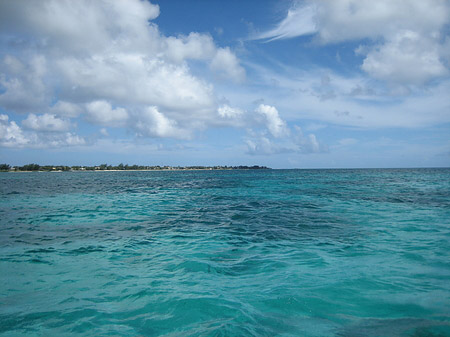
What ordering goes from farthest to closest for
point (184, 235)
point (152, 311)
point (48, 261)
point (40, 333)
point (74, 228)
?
point (74, 228), point (184, 235), point (48, 261), point (152, 311), point (40, 333)

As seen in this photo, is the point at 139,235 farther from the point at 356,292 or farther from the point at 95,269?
the point at 356,292

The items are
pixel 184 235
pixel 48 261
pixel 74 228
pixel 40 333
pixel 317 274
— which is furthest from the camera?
pixel 74 228

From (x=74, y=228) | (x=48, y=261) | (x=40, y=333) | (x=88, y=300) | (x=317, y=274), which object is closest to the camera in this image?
(x=40, y=333)

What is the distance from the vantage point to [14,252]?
9953 mm

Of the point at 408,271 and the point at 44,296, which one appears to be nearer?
the point at 44,296

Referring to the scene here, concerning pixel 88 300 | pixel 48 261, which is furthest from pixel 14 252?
pixel 88 300

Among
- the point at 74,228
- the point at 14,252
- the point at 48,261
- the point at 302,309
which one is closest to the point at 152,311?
the point at 302,309

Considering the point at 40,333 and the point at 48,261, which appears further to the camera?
the point at 48,261

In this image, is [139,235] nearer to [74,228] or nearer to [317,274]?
[74,228]

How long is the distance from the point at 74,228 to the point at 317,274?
1254 cm

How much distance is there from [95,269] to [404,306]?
828 cm

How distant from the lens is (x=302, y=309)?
580 cm

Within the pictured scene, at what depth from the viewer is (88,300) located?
20.5ft

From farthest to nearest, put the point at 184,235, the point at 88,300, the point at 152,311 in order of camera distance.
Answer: the point at 184,235
the point at 88,300
the point at 152,311
